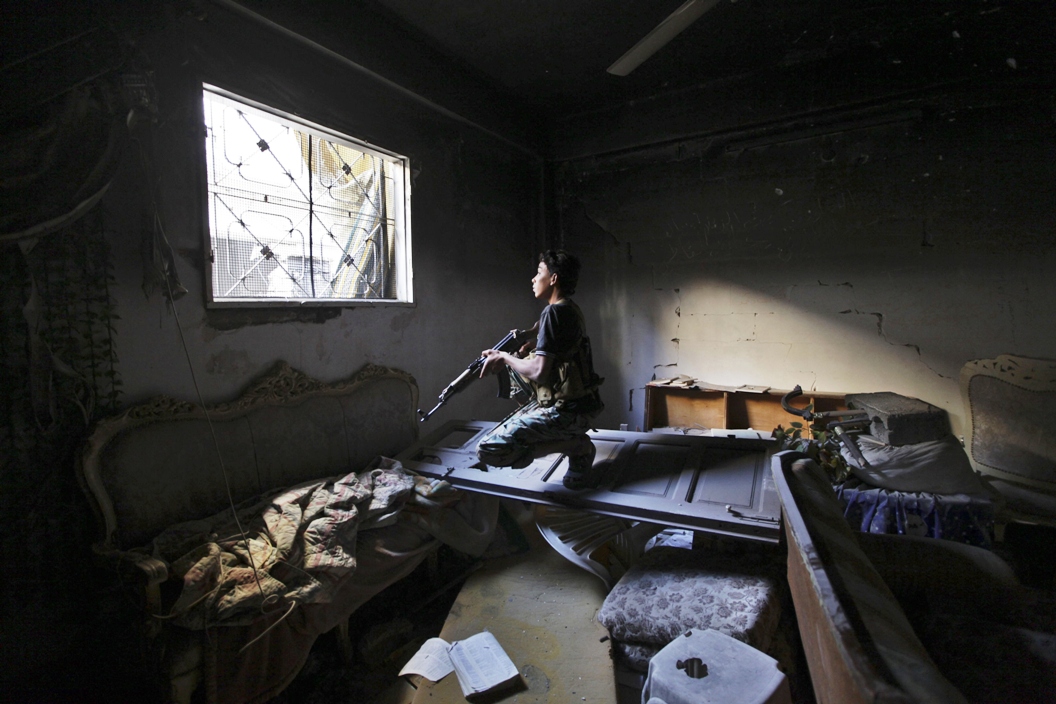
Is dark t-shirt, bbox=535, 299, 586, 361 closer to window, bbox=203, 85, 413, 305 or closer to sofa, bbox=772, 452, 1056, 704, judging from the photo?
sofa, bbox=772, 452, 1056, 704

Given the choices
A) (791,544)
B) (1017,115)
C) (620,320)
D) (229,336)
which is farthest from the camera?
(620,320)

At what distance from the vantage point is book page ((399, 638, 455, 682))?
6.57ft

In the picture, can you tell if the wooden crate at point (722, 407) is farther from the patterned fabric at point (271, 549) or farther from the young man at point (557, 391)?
the patterned fabric at point (271, 549)

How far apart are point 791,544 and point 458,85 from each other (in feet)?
13.5

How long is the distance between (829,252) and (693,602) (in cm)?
340

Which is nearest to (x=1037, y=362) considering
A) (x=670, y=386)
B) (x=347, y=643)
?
(x=670, y=386)

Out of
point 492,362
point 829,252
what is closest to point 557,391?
point 492,362

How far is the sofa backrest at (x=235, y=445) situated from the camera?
2.09 m

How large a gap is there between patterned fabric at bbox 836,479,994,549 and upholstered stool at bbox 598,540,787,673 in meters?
0.67

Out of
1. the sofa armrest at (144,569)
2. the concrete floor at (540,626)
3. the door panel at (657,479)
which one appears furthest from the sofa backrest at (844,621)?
the sofa armrest at (144,569)

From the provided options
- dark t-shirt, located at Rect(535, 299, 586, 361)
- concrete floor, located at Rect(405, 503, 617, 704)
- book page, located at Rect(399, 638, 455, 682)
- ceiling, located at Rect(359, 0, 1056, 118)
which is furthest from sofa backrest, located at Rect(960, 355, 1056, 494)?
book page, located at Rect(399, 638, 455, 682)

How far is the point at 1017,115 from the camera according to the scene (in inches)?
140

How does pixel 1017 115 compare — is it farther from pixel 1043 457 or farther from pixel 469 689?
pixel 469 689

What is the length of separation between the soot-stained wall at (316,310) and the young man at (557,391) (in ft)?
3.86
